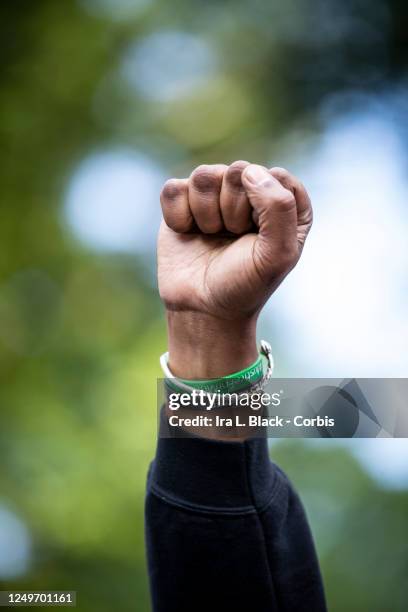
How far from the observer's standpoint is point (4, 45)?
4.22 metres

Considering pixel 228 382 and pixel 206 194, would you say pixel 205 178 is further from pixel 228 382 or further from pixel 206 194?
pixel 228 382

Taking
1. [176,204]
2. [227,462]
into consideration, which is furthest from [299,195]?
[227,462]

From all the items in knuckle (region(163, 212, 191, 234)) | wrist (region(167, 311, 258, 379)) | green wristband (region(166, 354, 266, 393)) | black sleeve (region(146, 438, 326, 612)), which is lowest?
black sleeve (region(146, 438, 326, 612))

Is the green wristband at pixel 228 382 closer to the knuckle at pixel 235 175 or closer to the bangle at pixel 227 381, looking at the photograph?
the bangle at pixel 227 381

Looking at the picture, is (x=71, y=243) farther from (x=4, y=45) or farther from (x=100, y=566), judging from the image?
(x=100, y=566)

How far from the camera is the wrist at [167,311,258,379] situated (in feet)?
3.16

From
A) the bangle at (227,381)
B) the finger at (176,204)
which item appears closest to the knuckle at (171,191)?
the finger at (176,204)

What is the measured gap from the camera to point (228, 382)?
3.12ft

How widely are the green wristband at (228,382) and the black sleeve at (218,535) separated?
71mm

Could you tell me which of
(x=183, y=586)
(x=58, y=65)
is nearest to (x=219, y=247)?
(x=183, y=586)

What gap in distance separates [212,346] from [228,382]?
2.1 inches

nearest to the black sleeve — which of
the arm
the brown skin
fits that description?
the arm

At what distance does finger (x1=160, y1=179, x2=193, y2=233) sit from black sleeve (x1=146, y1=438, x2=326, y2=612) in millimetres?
308

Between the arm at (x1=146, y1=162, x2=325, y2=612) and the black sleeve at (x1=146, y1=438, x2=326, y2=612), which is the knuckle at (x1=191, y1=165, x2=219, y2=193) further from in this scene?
the black sleeve at (x1=146, y1=438, x2=326, y2=612)
